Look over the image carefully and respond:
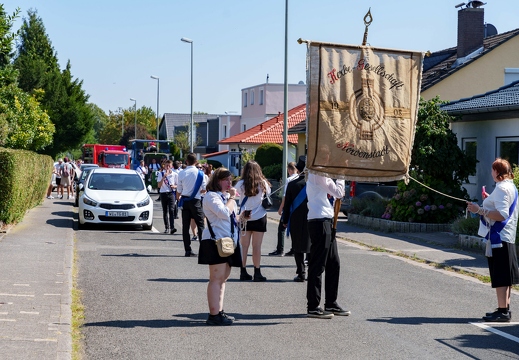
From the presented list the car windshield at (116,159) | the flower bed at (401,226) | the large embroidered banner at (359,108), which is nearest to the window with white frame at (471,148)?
the flower bed at (401,226)

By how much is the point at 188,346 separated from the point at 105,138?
120925mm

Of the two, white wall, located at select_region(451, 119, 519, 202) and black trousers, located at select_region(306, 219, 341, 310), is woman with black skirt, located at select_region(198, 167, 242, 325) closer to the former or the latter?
black trousers, located at select_region(306, 219, 341, 310)

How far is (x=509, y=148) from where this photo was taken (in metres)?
21.2

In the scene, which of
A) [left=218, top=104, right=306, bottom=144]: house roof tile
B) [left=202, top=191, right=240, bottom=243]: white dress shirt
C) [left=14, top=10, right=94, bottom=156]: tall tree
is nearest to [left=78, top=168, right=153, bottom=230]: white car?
[left=202, top=191, right=240, bottom=243]: white dress shirt

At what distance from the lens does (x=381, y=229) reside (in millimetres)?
21625

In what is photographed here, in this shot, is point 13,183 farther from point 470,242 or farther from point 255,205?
point 470,242

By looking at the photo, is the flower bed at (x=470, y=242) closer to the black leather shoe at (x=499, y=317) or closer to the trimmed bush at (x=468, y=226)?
the trimmed bush at (x=468, y=226)

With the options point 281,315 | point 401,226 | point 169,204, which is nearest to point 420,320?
point 281,315

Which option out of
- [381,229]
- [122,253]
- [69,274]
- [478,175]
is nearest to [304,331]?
[69,274]

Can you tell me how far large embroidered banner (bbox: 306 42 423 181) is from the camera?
925 centimetres

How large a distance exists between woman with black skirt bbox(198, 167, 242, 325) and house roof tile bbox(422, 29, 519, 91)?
27.4 metres

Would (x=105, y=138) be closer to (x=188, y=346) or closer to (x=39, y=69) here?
(x=39, y=69)

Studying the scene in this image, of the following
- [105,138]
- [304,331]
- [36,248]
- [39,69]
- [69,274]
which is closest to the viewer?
[304,331]

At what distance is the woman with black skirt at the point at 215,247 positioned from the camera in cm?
859
